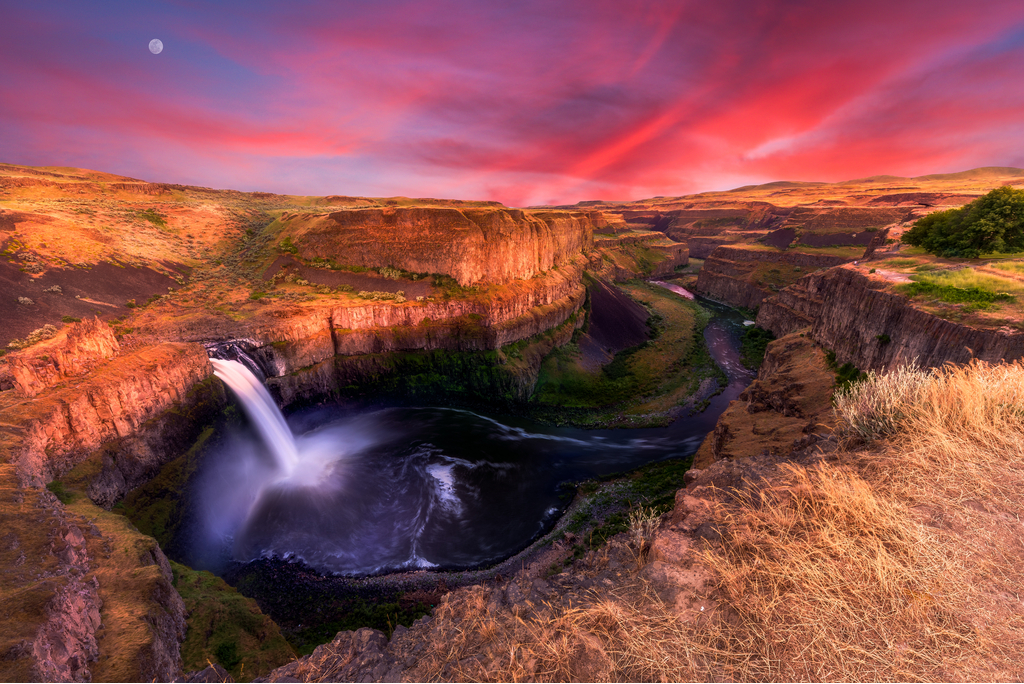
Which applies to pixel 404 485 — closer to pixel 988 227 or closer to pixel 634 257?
pixel 988 227

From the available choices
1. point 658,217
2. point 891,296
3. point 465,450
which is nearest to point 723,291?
point 891,296

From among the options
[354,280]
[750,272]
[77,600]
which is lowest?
[77,600]

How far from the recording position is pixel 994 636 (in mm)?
3510

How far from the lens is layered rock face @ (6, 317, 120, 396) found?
1509cm

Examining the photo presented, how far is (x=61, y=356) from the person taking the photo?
16.6m

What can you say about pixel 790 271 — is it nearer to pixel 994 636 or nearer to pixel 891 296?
pixel 891 296

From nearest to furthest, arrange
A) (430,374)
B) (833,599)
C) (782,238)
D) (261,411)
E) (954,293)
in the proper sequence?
(833,599) → (954,293) → (261,411) → (430,374) → (782,238)

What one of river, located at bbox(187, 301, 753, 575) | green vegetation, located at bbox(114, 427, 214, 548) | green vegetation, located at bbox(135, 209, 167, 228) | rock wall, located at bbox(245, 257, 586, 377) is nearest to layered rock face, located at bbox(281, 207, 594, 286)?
rock wall, located at bbox(245, 257, 586, 377)

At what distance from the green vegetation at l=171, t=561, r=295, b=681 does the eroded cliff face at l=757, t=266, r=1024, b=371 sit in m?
25.2

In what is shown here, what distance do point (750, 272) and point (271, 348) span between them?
7393cm

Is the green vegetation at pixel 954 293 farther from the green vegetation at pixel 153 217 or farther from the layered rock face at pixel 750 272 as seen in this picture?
the green vegetation at pixel 153 217

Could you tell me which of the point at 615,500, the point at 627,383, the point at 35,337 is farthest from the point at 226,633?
the point at 627,383

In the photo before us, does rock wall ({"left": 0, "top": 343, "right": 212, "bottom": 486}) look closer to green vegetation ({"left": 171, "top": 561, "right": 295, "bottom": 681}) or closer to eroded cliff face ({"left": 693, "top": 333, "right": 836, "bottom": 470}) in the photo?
green vegetation ({"left": 171, "top": 561, "right": 295, "bottom": 681})

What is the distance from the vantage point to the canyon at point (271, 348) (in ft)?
25.3
